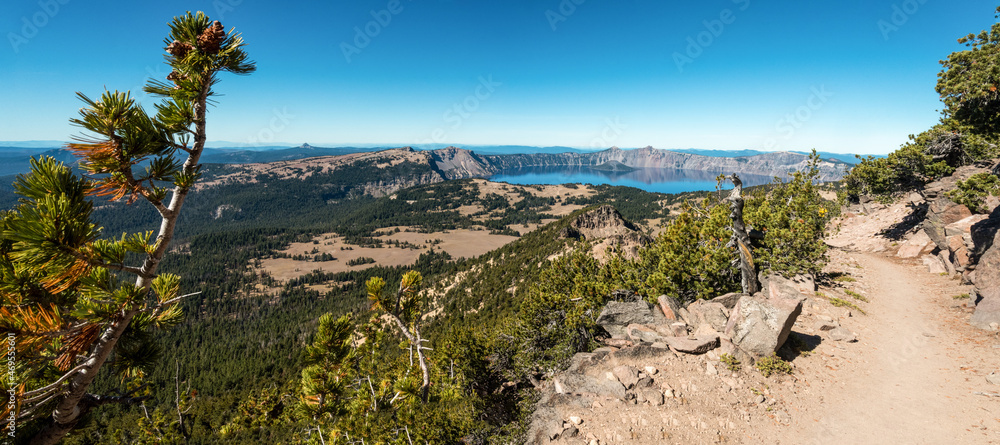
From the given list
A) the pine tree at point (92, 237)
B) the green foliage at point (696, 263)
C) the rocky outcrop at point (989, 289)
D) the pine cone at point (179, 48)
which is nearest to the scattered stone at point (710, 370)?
the green foliage at point (696, 263)

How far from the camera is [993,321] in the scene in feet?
49.4

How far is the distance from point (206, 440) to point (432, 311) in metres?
53.8

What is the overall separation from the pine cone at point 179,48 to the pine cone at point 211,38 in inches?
9.7

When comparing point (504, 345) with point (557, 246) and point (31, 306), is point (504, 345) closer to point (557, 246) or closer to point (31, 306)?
point (31, 306)

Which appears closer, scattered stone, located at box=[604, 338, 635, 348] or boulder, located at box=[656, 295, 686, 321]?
scattered stone, located at box=[604, 338, 635, 348]

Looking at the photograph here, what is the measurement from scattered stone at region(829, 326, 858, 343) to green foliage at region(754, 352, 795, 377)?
4.00 metres

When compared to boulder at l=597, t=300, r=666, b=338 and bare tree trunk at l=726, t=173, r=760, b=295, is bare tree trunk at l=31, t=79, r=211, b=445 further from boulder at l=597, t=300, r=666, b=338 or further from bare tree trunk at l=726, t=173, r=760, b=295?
bare tree trunk at l=726, t=173, r=760, b=295

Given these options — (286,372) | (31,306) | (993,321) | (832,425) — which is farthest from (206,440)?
(993,321)

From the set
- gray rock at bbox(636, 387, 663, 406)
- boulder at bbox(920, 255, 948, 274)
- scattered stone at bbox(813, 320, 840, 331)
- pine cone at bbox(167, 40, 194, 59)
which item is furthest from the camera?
boulder at bbox(920, 255, 948, 274)

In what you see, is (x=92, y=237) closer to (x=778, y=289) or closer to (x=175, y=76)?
(x=175, y=76)

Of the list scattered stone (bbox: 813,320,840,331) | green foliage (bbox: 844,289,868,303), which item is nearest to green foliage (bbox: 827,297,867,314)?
green foliage (bbox: 844,289,868,303)

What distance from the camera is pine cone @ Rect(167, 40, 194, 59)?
472 cm

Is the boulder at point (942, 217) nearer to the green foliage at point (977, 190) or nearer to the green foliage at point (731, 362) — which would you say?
the green foliage at point (977, 190)

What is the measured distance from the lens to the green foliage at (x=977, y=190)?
21.1m
